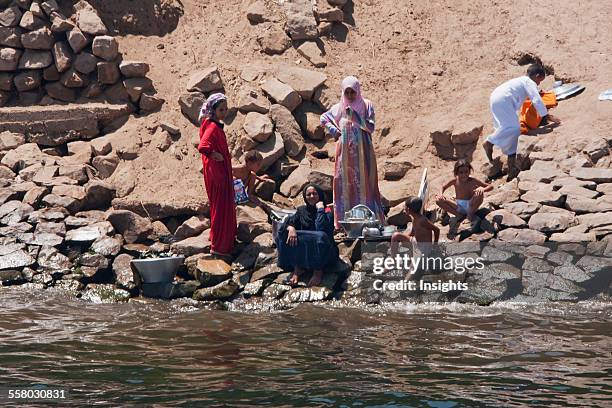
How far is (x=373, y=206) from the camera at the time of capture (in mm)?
10945

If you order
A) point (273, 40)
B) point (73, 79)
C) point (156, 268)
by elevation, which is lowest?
point (156, 268)

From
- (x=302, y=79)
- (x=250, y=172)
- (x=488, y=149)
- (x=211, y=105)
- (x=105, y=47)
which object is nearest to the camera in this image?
(x=211, y=105)

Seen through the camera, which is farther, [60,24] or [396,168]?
[60,24]

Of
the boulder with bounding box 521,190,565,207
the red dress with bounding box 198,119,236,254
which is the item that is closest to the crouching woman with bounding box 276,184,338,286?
the red dress with bounding box 198,119,236,254

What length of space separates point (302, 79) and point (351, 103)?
2.05 metres

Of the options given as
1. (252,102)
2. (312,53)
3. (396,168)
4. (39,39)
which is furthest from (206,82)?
(396,168)

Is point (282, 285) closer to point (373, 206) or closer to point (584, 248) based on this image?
point (373, 206)

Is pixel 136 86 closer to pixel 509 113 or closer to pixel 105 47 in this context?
pixel 105 47

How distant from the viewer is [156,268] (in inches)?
412

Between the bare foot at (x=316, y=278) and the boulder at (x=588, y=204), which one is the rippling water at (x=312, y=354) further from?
the boulder at (x=588, y=204)

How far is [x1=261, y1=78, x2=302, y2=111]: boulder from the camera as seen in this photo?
12422 millimetres

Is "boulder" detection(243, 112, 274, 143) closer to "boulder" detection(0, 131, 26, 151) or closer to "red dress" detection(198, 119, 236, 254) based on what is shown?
"red dress" detection(198, 119, 236, 254)

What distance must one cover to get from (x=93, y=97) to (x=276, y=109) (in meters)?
2.47

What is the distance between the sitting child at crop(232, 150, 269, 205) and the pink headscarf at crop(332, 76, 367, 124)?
0.97 meters
